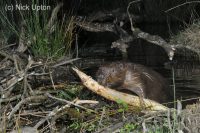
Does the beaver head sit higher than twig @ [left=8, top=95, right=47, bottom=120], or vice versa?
the beaver head

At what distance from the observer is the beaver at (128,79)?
5.11 m

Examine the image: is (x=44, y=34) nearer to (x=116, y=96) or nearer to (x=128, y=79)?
(x=128, y=79)

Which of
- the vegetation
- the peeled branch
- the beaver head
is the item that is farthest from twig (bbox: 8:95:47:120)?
the vegetation

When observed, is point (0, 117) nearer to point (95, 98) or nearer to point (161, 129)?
point (95, 98)

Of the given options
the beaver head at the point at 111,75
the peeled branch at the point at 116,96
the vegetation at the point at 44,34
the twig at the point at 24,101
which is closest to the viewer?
the twig at the point at 24,101

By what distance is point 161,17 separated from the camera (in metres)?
12.6

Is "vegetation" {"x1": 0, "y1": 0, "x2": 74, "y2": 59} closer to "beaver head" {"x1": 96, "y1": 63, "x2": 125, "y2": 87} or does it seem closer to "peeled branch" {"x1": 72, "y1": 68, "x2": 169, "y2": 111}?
"beaver head" {"x1": 96, "y1": 63, "x2": 125, "y2": 87}

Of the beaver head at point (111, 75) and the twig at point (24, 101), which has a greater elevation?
the beaver head at point (111, 75)

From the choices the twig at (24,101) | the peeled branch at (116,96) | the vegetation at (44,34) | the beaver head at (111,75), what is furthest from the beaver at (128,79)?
the vegetation at (44,34)

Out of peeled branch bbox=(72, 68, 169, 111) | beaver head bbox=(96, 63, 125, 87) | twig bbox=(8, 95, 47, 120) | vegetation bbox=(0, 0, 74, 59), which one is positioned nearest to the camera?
twig bbox=(8, 95, 47, 120)

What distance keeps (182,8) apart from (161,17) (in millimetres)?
938

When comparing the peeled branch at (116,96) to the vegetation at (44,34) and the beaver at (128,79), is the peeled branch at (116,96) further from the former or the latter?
the vegetation at (44,34)

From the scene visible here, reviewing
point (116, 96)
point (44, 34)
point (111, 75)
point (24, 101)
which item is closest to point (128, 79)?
point (111, 75)

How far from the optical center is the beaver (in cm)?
511
